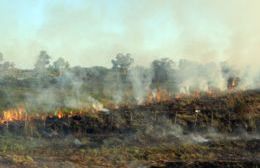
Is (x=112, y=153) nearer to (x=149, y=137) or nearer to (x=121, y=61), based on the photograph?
(x=149, y=137)

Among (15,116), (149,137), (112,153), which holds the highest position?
(15,116)

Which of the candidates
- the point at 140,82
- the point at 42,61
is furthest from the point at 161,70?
the point at 42,61

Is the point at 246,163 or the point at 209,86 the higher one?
the point at 209,86

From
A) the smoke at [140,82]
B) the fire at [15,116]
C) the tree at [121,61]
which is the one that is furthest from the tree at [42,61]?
the fire at [15,116]

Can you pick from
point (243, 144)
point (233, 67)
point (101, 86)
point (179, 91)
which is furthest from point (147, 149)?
point (101, 86)

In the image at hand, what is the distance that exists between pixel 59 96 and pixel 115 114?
1422 cm

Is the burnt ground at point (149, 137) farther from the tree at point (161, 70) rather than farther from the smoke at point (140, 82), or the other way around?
the tree at point (161, 70)

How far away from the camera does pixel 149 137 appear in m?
39.9

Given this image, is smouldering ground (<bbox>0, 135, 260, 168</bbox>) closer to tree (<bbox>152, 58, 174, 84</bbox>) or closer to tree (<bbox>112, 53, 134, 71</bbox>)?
tree (<bbox>152, 58, 174, 84</bbox>)

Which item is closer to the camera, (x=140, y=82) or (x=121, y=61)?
(x=140, y=82)

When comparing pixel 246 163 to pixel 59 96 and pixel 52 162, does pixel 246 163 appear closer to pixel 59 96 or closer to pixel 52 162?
pixel 52 162

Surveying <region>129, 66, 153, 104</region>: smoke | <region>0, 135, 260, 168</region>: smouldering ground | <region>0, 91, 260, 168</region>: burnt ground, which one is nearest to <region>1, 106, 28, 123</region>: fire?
<region>0, 91, 260, 168</region>: burnt ground

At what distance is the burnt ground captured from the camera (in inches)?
1313

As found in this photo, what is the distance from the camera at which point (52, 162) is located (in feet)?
107
